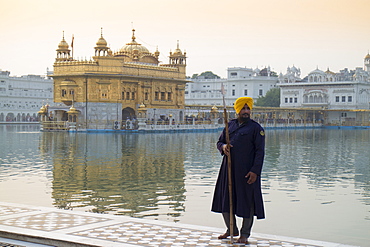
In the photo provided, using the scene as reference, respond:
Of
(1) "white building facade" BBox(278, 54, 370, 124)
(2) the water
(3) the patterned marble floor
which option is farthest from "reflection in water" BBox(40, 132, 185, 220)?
(1) "white building facade" BBox(278, 54, 370, 124)

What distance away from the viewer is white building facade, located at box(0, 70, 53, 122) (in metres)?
91.1

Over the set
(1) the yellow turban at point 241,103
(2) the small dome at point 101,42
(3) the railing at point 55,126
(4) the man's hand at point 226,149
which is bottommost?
(3) the railing at point 55,126

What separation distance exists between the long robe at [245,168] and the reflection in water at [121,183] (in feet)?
9.47

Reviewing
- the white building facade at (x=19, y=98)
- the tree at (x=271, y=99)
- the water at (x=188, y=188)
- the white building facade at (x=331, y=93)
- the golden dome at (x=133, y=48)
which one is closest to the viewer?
the water at (x=188, y=188)

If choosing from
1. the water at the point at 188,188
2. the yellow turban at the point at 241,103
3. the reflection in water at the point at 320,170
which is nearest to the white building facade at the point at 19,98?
the reflection in water at the point at 320,170

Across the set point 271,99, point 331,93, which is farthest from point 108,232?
point 271,99

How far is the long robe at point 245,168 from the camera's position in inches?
285

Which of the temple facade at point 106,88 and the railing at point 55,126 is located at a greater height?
the temple facade at point 106,88

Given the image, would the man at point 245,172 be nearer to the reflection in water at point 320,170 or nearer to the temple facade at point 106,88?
the reflection in water at point 320,170

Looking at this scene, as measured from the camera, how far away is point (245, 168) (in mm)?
7285

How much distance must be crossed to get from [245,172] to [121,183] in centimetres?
711

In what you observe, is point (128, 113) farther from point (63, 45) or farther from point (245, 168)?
point (245, 168)

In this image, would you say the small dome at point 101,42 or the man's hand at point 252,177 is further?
the small dome at point 101,42

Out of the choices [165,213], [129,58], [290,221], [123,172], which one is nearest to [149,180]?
[123,172]
